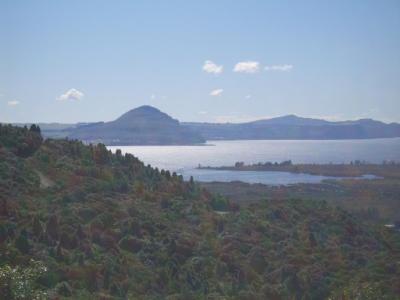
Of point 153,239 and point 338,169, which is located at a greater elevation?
point 338,169

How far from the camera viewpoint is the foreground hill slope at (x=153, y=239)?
23.7 meters

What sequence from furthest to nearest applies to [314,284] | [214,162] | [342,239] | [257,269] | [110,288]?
[214,162]
[342,239]
[257,269]
[314,284]
[110,288]

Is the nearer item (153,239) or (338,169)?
(153,239)

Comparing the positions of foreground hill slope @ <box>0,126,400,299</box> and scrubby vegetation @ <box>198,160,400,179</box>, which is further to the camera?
scrubby vegetation @ <box>198,160,400,179</box>

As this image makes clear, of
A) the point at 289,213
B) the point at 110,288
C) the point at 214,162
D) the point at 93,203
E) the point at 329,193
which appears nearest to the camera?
the point at 110,288

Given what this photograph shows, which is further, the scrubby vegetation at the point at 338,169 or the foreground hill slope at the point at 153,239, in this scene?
the scrubby vegetation at the point at 338,169

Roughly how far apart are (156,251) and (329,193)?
6715 centimetres

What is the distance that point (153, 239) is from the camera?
32406mm

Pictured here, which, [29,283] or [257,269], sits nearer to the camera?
[29,283]

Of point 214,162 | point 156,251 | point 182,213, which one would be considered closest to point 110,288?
point 156,251

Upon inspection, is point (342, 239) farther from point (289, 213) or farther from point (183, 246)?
point (183, 246)

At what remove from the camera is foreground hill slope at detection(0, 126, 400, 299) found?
2373 cm

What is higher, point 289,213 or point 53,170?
point 53,170

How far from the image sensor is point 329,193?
92.7 m
